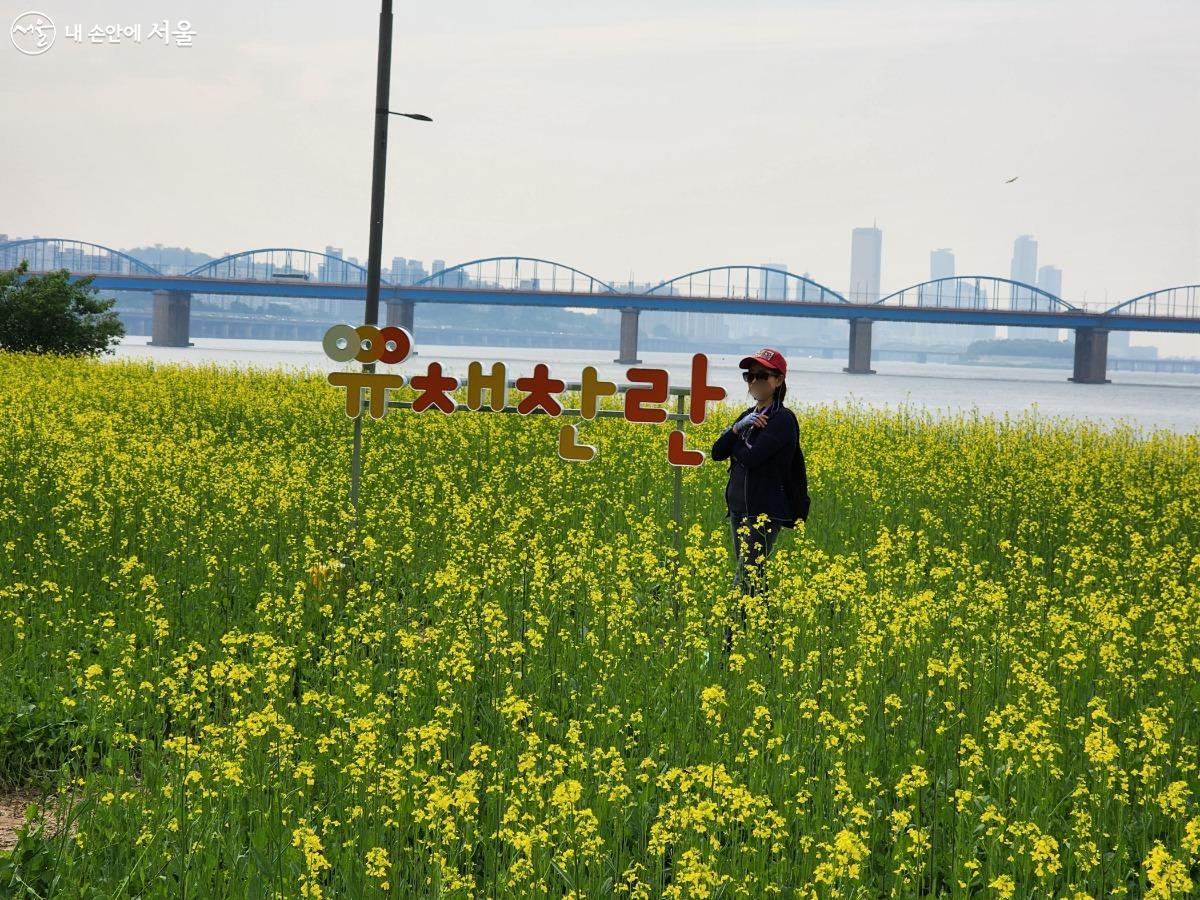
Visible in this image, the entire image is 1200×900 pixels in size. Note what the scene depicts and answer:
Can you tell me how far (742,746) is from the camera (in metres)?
6.13

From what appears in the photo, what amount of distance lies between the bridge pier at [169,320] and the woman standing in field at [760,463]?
94377mm

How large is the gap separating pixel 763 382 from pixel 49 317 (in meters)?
33.3

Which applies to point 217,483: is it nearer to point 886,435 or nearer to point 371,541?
point 371,541

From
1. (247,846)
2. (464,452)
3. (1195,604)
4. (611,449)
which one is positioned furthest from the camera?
(611,449)

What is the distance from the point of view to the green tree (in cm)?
3581

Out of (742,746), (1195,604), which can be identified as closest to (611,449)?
(1195,604)

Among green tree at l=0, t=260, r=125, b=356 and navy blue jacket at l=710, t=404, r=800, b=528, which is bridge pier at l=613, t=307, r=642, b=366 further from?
navy blue jacket at l=710, t=404, r=800, b=528

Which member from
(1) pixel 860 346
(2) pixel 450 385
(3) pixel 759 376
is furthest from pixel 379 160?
(1) pixel 860 346

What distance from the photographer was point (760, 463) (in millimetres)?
8289

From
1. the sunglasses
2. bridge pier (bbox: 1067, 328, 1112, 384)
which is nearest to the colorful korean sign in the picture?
the sunglasses

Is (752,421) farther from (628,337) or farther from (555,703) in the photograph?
(628,337)

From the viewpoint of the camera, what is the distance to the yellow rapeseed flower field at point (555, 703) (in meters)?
4.76

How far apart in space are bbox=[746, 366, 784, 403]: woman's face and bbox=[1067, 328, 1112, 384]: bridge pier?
101041 millimetres

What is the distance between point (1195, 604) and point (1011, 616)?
1328 mm
